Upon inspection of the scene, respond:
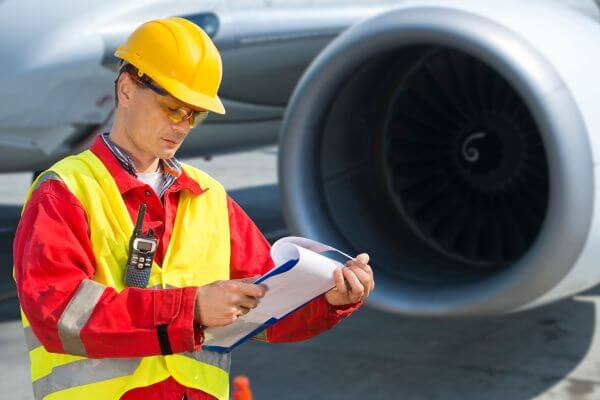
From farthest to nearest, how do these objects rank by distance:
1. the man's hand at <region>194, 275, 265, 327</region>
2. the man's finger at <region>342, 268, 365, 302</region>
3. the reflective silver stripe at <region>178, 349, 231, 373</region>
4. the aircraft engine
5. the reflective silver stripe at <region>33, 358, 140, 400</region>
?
1. the aircraft engine
2. the reflective silver stripe at <region>178, 349, 231, 373</region>
3. the reflective silver stripe at <region>33, 358, 140, 400</region>
4. the man's finger at <region>342, 268, 365, 302</region>
5. the man's hand at <region>194, 275, 265, 327</region>

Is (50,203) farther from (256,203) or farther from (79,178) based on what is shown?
(256,203)

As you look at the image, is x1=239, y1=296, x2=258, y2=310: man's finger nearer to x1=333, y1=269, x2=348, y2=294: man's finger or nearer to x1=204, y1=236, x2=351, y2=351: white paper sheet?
x1=204, y1=236, x2=351, y2=351: white paper sheet

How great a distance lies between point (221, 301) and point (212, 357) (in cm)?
41

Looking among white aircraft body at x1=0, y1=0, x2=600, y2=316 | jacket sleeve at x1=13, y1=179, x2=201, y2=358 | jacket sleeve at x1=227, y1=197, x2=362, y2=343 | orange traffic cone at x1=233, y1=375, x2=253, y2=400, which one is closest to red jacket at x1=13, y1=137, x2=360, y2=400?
jacket sleeve at x1=13, y1=179, x2=201, y2=358

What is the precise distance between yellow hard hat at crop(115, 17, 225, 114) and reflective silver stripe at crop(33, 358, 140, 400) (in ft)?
1.62

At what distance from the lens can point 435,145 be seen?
17.3 ft

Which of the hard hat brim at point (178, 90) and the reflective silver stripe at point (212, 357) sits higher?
the hard hat brim at point (178, 90)

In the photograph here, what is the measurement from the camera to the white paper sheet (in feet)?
5.74

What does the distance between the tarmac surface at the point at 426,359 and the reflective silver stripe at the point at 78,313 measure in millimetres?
2993

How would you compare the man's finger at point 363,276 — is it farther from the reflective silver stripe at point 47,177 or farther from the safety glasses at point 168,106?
the reflective silver stripe at point 47,177

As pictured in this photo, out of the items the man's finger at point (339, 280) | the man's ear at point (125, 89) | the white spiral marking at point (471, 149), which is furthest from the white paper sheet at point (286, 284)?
the white spiral marking at point (471, 149)

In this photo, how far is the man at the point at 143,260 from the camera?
1.69 m

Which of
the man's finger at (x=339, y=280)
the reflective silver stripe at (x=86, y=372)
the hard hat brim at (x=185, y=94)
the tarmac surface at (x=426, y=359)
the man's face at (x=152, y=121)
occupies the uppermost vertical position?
the hard hat brim at (x=185, y=94)

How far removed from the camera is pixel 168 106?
1.84 m
